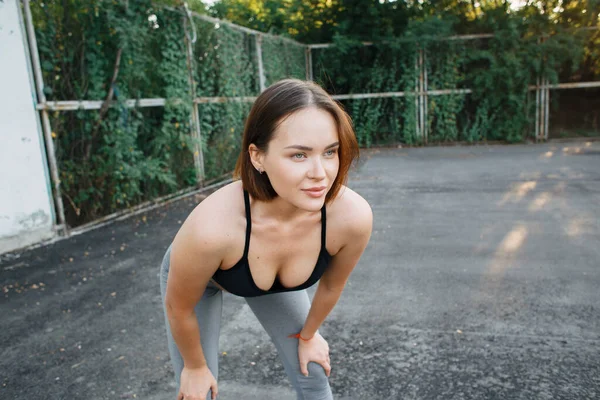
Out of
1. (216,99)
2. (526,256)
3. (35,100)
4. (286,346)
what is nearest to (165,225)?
(35,100)

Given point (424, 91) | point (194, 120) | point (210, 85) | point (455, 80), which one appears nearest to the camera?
point (194, 120)

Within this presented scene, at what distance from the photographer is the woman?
156 cm

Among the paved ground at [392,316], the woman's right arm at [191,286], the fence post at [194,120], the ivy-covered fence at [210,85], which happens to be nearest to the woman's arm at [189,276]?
the woman's right arm at [191,286]

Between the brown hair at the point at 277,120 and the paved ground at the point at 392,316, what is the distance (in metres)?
1.33

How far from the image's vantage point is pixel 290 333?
2.04 metres

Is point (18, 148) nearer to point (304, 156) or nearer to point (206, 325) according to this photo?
point (206, 325)

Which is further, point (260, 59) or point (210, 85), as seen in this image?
point (260, 59)

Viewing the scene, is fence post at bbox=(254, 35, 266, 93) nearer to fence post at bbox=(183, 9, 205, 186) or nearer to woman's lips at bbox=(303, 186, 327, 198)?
fence post at bbox=(183, 9, 205, 186)

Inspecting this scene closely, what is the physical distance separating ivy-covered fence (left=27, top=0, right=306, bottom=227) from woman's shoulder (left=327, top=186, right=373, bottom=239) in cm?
455

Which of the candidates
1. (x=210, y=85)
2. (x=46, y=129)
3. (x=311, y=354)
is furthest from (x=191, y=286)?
(x=210, y=85)

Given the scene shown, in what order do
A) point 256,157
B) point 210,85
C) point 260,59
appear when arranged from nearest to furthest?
point 256,157
point 210,85
point 260,59

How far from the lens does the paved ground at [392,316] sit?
267cm

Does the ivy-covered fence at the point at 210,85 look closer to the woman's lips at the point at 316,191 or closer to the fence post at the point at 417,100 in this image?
the fence post at the point at 417,100

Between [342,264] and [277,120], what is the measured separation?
647 mm
